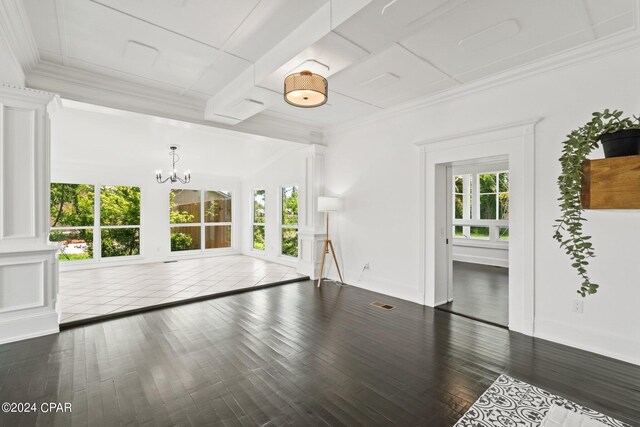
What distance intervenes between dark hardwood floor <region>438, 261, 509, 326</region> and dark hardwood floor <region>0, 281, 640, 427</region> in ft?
1.10

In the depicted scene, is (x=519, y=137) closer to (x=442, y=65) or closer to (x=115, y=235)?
(x=442, y=65)

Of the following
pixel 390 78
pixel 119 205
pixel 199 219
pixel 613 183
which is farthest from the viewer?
pixel 199 219

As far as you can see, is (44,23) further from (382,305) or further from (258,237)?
(258,237)

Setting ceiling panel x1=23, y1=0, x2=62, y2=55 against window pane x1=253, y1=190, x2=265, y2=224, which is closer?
ceiling panel x1=23, y1=0, x2=62, y2=55

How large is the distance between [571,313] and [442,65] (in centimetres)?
289

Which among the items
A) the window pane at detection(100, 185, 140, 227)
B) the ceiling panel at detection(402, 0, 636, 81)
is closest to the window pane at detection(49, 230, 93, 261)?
the window pane at detection(100, 185, 140, 227)

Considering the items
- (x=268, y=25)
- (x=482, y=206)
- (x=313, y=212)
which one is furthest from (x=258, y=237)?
(x=268, y=25)

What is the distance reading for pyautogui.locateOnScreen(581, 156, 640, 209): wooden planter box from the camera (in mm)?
1086

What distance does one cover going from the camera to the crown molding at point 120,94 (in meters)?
3.30

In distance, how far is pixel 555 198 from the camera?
10.1 feet

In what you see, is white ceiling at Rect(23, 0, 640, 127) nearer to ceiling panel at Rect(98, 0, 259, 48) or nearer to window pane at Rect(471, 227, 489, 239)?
ceiling panel at Rect(98, 0, 259, 48)

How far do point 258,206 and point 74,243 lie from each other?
4331 millimetres

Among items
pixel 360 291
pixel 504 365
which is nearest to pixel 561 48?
pixel 504 365

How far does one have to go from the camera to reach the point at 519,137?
3.37 meters
